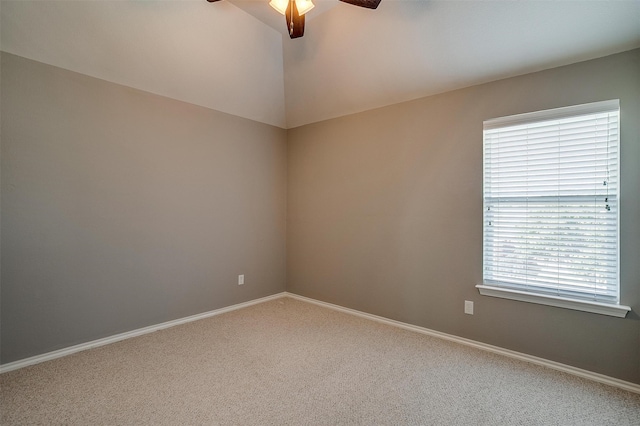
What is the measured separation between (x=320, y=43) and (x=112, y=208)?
256cm

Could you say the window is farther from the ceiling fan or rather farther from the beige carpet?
the ceiling fan

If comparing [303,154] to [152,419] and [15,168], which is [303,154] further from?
[152,419]

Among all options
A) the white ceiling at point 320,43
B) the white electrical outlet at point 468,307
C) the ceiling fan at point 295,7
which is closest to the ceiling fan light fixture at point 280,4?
the ceiling fan at point 295,7

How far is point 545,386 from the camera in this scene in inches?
82.7

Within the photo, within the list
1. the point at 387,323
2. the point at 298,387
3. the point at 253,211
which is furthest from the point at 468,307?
the point at 253,211

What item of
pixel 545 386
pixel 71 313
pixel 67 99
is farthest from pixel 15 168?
Answer: pixel 545 386

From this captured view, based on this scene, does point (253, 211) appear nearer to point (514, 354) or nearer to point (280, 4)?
point (280, 4)

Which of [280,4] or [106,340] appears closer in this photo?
[280,4]

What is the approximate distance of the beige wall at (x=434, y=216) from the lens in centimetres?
215

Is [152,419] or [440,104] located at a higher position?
[440,104]

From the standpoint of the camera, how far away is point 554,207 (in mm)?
2410

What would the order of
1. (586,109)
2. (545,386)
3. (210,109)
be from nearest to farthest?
(545,386) → (586,109) → (210,109)

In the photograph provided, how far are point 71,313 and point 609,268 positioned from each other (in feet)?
13.9

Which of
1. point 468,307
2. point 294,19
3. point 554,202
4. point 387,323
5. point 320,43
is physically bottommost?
point 387,323
